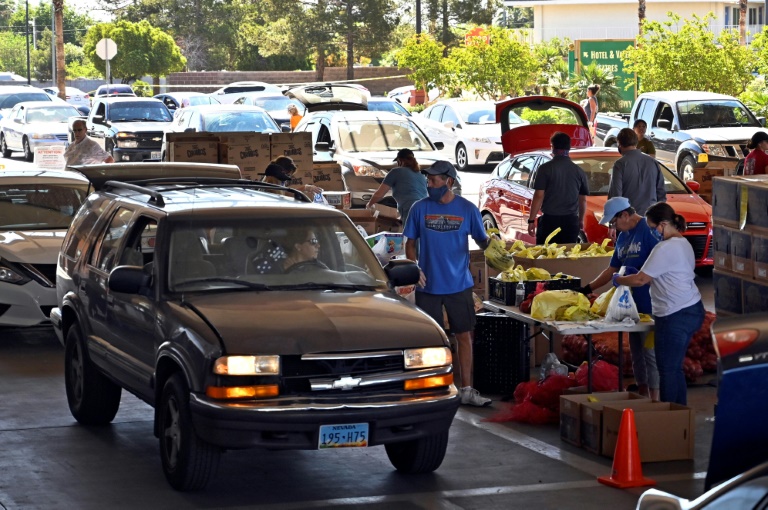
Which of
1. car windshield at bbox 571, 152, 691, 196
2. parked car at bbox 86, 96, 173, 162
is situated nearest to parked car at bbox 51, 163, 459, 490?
car windshield at bbox 571, 152, 691, 196

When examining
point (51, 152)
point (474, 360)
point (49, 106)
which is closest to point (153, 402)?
point (474, 360)

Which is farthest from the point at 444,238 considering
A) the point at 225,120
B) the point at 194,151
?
the point at 225,120

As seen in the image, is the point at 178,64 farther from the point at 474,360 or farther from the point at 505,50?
the point at 474,360

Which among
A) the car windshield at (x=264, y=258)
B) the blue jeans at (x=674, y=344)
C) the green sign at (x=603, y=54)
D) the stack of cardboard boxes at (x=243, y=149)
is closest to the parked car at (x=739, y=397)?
the car windshield at (x=264, y=258)

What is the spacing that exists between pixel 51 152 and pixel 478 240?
55.6 feet

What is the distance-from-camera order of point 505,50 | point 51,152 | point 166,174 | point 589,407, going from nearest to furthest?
point 589,407
point 166,174
point 51,152
point 505,50

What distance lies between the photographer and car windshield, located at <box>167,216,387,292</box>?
339 inches

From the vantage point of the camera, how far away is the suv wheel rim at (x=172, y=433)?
26.5ft

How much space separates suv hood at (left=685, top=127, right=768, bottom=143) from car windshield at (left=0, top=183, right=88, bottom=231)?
48.4 ft

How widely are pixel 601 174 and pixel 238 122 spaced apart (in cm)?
1250

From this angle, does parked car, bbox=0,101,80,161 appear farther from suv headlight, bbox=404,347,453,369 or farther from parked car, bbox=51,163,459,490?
suv headlight, bbox=404,347,453,369

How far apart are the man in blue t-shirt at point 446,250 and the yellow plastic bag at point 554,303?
20.9 inches

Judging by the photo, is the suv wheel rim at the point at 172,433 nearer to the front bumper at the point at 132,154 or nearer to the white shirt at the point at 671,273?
the white shirt at the point at 671,273

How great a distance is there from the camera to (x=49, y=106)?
39281 mm
